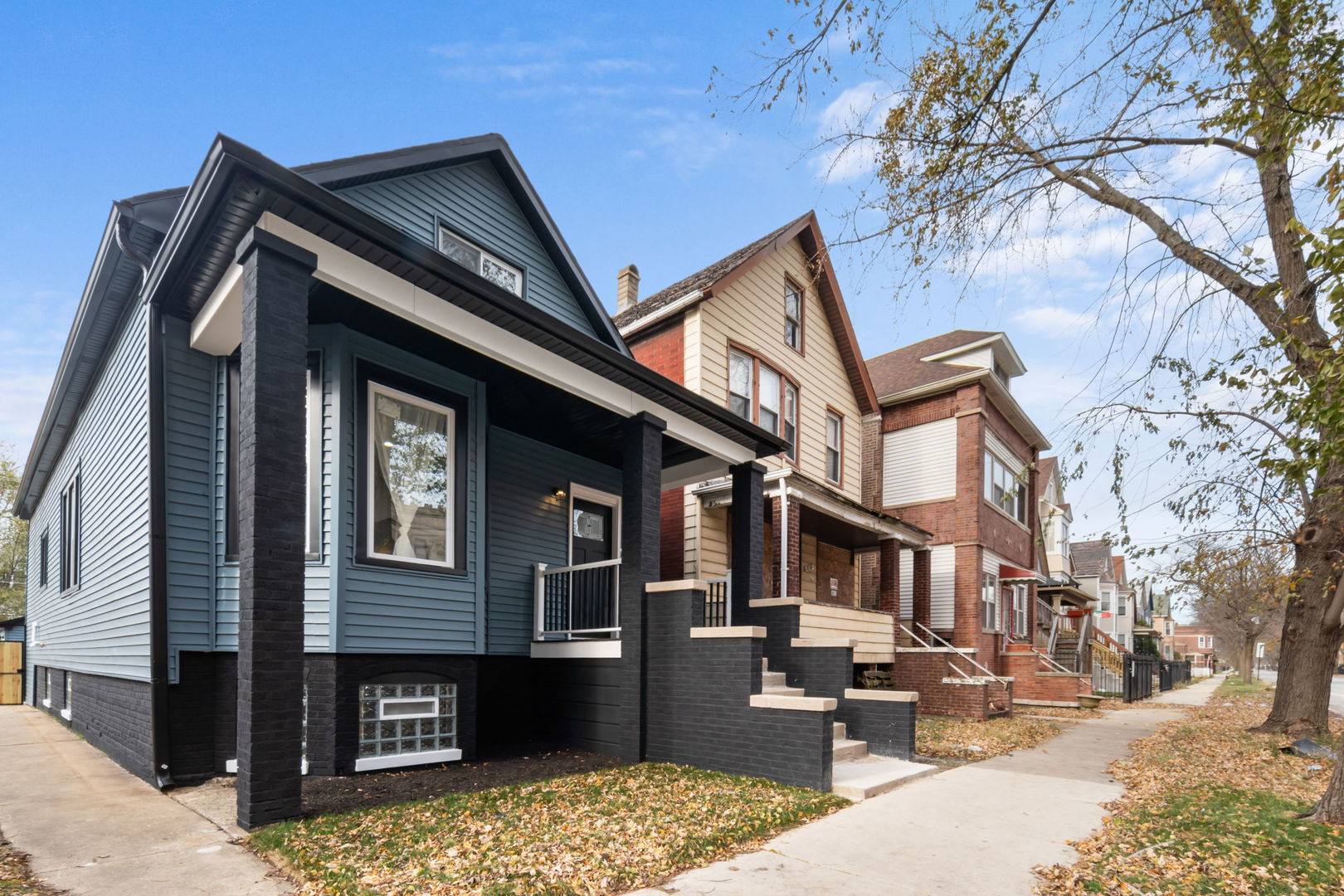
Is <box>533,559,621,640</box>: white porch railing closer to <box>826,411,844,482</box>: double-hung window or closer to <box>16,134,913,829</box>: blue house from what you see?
<box>16,134,913,829</box>: blue house

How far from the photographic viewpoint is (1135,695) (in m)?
23.0

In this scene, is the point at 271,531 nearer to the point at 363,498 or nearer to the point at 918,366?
the point at 363,498

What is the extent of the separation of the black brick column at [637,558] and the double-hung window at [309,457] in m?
3.13

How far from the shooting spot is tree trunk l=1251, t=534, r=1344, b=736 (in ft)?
37.2

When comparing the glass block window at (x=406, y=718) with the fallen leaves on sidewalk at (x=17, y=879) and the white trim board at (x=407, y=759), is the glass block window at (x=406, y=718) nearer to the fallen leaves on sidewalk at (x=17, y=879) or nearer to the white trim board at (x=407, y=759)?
the white trim board at (x=407, y=759)

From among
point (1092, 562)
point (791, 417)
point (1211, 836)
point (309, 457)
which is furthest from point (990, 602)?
point (1092, 562)

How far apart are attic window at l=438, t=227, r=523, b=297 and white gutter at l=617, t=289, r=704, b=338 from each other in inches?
117

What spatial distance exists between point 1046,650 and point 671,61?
74.1 feet

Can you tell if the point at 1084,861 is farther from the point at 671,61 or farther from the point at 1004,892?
the point at 671,61

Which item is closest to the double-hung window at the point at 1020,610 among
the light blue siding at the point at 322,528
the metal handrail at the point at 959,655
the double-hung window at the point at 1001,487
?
the double-hung window at the point at 1001,487

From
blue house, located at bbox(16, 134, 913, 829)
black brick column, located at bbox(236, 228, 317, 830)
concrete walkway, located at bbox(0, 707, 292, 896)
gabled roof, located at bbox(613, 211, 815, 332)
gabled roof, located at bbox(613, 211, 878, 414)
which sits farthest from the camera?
gabled roof, located at bbox(613, 211, 815, 332)

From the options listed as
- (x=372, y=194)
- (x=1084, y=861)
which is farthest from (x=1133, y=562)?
(x=372, y=194)

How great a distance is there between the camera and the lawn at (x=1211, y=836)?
14.8 ft

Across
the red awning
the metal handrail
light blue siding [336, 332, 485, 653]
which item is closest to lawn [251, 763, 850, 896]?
light blue siding [336, 332, 485, 653]
